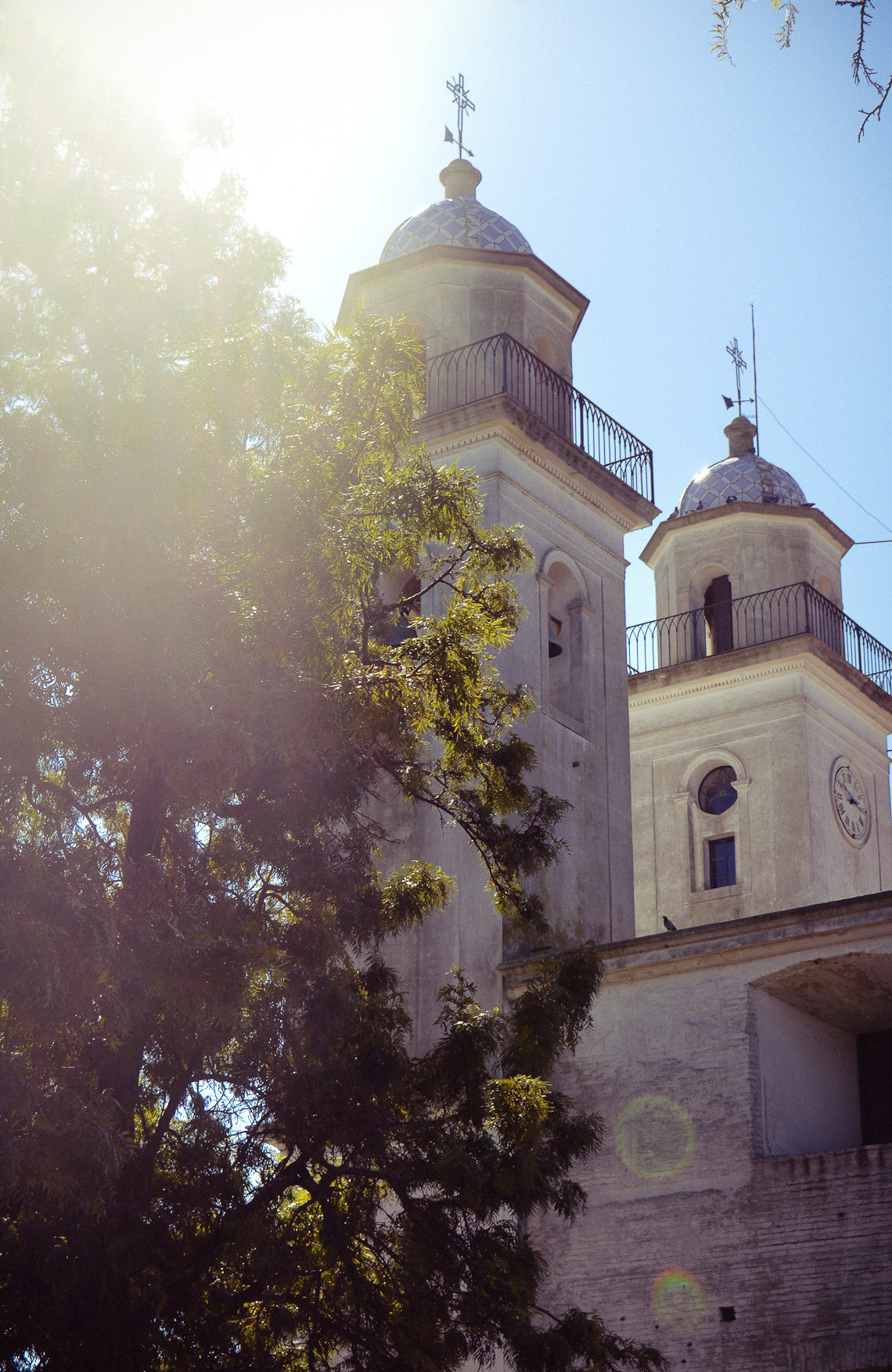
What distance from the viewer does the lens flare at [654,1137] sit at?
1424 centimetres

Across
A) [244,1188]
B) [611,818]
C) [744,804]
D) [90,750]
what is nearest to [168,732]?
[90,750]

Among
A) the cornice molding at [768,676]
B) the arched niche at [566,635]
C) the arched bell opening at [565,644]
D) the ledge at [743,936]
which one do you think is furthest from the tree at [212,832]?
the cornice molding at [768,676]

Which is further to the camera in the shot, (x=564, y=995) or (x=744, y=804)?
(x=744, y=804)

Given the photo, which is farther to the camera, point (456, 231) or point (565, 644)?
point (456, 231)

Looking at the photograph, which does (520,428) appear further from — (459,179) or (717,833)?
(717,833)

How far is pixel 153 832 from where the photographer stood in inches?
404

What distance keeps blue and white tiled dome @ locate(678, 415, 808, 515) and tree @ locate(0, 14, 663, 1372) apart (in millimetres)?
13616

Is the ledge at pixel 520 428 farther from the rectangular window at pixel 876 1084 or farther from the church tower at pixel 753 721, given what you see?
the rectangular window at pixel 876 1084

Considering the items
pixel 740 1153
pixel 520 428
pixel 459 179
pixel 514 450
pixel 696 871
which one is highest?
pixel 459 179

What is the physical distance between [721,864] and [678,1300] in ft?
29.4

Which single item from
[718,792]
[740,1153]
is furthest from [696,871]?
[740,1153]

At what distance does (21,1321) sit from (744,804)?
1465cm

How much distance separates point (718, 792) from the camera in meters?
22.5

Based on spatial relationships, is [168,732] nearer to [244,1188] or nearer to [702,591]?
[244,1188]
